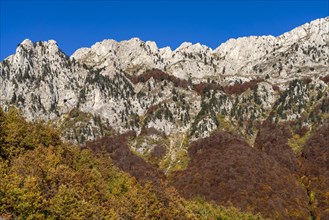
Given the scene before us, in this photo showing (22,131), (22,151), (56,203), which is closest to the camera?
(56,203)

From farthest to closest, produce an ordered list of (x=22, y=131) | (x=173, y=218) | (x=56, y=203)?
(x=173, y=218)
(x=22, y=131)
(x=56, y=203)

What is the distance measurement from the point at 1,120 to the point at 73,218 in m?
56.2

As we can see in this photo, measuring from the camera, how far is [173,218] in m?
135

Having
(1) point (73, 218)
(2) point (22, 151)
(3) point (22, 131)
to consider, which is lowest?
(1) point (73, 218)

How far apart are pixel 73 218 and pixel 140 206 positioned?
41.6 meters

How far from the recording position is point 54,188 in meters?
88.6

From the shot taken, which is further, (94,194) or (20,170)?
(94,194)

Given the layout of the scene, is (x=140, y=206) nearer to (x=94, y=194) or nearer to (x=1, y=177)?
(x=94, y=194)

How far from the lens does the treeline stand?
236 ft

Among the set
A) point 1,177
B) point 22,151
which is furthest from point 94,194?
point 1,177

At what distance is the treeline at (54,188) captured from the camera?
7200cm

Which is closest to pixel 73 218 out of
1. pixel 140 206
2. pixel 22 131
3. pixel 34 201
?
pixel 34 201

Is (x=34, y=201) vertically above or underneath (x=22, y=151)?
underneath

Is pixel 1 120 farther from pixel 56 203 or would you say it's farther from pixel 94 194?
pixel 56 203
